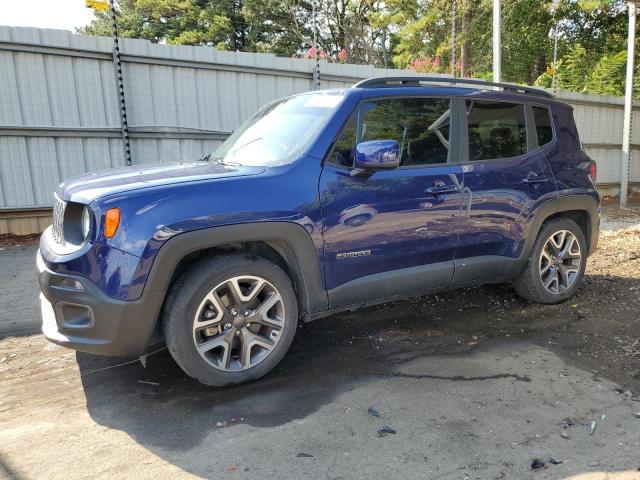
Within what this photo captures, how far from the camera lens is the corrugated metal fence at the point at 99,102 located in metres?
7.33

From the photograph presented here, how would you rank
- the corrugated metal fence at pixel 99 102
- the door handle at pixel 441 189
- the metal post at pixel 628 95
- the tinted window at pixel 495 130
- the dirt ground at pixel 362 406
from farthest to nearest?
the metal post at pixel 628 95 < the corrugated metal fence at pixel 99 102 < the tinted window at pixel 495 130 < the door handle at pixel 441 189 < the dirt ground at pixel 362 406

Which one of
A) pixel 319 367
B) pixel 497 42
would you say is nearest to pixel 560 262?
pixel 319 367

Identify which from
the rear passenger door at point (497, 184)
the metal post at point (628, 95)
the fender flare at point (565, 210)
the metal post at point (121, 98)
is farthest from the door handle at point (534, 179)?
the metal post at point (628, 95)

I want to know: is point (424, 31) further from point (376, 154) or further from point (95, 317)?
point (95, 317)

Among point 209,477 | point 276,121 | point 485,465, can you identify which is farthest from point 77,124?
point 485,465

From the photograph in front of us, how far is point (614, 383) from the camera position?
11.0 ft

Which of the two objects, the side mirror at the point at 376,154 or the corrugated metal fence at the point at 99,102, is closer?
the side mirror at the point at 376,154

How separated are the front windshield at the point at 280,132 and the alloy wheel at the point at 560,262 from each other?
98.2 inches

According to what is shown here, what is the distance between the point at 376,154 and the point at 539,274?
228 cm

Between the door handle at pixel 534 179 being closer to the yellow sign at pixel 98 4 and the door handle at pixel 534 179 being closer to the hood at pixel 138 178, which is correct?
the hood at pixel 138 178

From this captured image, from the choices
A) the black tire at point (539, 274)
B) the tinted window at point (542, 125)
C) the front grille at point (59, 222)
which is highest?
the tinted window at point (542, 125)

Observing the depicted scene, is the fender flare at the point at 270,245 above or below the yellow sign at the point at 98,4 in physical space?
below

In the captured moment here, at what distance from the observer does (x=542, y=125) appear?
15.1 feet

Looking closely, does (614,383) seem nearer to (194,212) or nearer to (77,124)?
(194,212)
